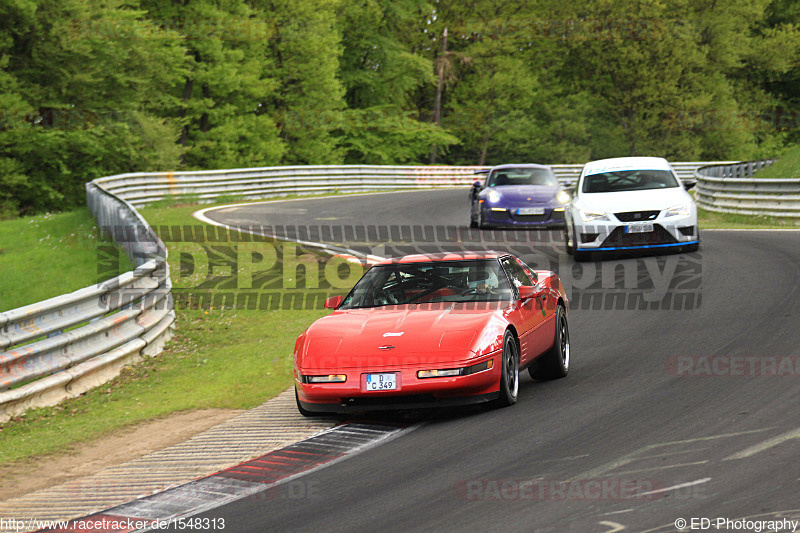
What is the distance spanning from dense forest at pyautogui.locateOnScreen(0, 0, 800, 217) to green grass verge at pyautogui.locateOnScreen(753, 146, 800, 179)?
23.3 m

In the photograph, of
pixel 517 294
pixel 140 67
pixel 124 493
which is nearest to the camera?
pixel 124 493

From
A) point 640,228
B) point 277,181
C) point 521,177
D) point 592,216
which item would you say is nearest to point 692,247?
point 640,228

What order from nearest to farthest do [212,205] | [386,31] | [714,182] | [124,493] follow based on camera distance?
[124,493], [714,182], [212,205], [386,31]

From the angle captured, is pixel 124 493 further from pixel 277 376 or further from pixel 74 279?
pixel 74 279

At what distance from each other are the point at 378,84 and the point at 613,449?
55781 millimetres

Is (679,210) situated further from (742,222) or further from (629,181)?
(742,222)

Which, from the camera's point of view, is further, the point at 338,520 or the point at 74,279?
the point at 74,279

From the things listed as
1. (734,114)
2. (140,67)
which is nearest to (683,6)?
(734,114)

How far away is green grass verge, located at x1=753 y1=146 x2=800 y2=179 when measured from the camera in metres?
32.0

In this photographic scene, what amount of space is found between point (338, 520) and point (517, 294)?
388 cm

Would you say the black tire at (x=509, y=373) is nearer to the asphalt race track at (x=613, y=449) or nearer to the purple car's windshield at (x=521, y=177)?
the asphalt race track at (x=613, y=449)

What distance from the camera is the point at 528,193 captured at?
2298cm

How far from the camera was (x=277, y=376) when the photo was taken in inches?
408

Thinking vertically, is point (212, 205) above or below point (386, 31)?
below
